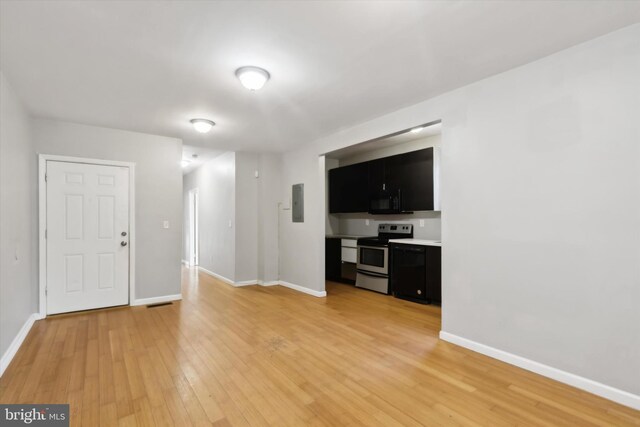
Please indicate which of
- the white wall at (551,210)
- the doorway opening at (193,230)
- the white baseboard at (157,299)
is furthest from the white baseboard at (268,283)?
the white wall at (551,210)

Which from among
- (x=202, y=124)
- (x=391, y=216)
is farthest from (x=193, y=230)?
(x=391, y=216)

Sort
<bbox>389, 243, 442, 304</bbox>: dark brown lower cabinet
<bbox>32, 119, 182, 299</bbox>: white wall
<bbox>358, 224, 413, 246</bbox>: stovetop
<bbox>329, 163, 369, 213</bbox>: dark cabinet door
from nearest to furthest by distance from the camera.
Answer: <bbox>32, 119, 182, 299</bbox>: white wall < <bbox>389, 243, 442, 304</bbox>: dark brown lower cabinet < <bbox>358, 224, 413, 246</bbox>: stovetop < <bbox>329, 163, 369, 213</bbox>: dark cabinet door

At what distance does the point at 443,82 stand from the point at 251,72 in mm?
1741

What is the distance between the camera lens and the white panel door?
3.96 m

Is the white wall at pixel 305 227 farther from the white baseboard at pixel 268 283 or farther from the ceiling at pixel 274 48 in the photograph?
the ceiling at pixel 274 48

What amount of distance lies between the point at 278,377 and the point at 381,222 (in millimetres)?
3952

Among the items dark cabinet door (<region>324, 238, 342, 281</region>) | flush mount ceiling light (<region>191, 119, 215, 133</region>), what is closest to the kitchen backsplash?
dark cabinet door (<region>324, 238, 342, 281</region>)

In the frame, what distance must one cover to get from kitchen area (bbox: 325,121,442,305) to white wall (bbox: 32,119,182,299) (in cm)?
276

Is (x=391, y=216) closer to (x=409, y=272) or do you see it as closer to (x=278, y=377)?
(x=409, y=272)

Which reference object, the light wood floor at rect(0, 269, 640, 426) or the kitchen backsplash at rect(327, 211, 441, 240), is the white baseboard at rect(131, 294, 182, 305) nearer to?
Result: the light wood floor at rect(0, 269, 640, 426)

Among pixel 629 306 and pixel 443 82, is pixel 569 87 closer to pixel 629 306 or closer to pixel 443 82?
pixel 443 82

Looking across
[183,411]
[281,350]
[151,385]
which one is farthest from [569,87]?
[151,385]

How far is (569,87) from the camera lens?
2.34 meters

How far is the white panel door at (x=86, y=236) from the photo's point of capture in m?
3.96
